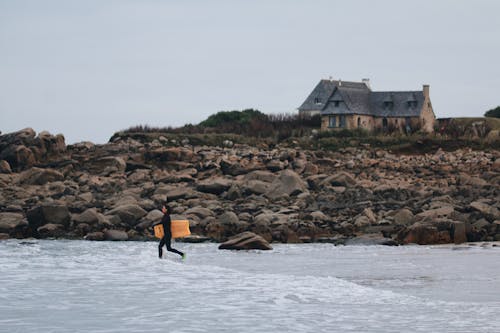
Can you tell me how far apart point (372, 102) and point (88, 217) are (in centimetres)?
4043

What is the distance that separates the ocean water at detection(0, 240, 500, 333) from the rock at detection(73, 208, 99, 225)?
463 cm

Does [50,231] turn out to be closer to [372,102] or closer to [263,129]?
[263,129]

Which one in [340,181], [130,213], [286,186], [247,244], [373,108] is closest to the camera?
[247,244]

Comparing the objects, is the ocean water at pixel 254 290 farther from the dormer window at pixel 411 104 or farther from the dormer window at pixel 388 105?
the dormer window at pixel 411 104

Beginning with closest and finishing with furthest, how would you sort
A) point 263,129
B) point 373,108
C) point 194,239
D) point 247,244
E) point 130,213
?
point 247,244
point 194,239
point 130,213
point 263,129
point 373,108

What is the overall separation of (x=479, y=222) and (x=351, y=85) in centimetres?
4298

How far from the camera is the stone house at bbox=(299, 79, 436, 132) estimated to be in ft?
206

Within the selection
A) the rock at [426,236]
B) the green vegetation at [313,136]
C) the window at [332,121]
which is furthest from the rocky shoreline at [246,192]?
the window at [332,121]

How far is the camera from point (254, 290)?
50.4 ft

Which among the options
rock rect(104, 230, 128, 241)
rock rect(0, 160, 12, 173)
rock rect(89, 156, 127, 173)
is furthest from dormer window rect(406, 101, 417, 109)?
rock rect(104, 230, 128, 241)

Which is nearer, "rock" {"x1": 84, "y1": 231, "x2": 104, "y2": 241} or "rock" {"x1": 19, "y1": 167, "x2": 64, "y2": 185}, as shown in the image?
"rock" {"x1": 84, "y1": 231, "x2": 104, "y2": 241}

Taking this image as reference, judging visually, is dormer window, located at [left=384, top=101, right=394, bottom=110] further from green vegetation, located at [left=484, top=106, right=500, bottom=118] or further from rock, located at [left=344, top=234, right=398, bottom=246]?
rock, located at [left=344, top=234, right=398, bottom=246]

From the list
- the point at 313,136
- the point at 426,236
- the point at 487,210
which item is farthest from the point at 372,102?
the point at 426,236

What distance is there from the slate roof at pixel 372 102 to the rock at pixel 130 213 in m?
35.4
